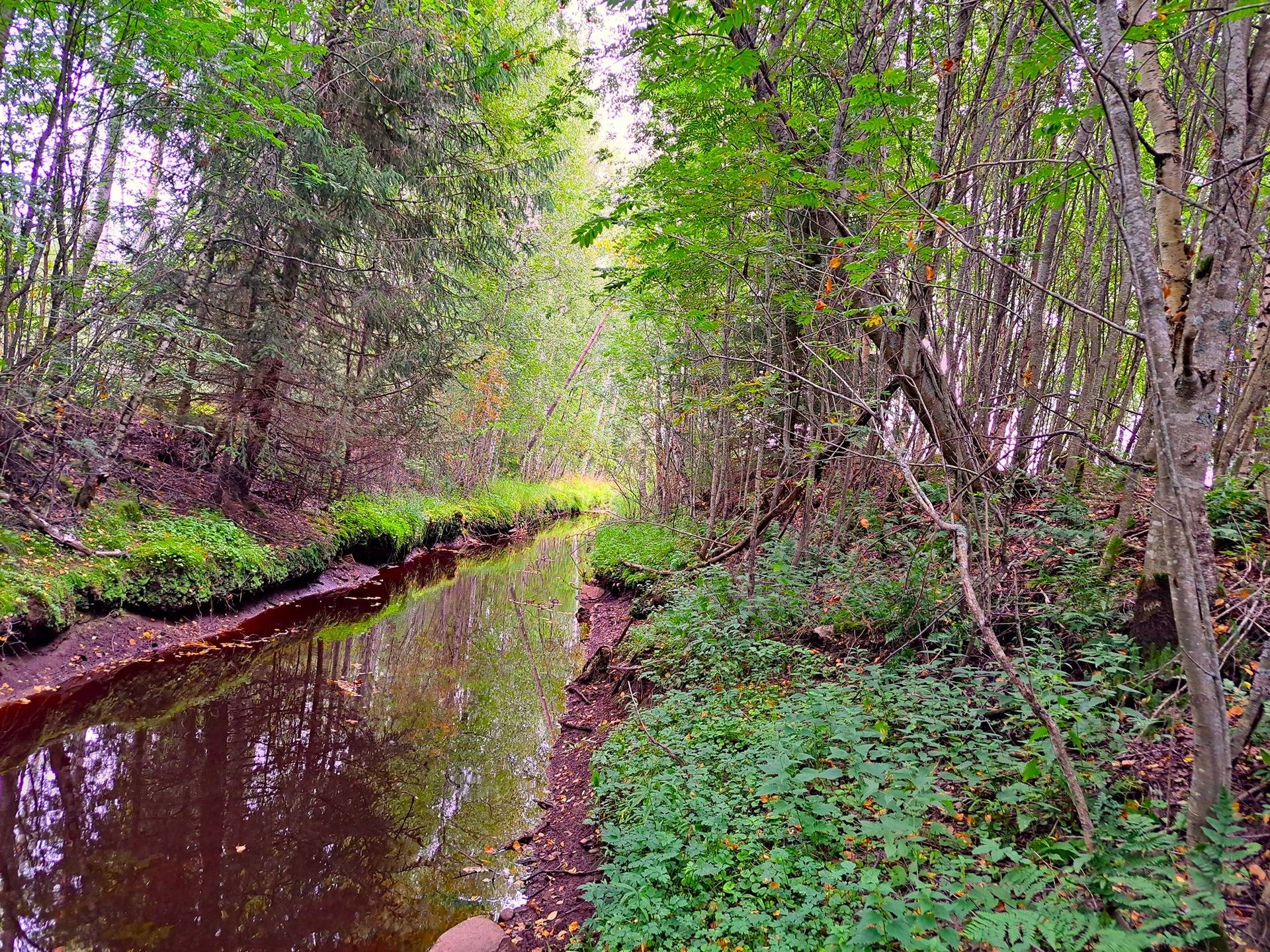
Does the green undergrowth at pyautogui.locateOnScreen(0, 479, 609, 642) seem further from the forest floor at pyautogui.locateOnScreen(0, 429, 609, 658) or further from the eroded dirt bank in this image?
the eroded dirt bank

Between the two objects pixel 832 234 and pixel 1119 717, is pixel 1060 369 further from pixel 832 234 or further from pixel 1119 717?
pixel 1119 717

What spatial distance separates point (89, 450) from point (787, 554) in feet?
24.1

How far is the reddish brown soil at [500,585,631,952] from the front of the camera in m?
3.22

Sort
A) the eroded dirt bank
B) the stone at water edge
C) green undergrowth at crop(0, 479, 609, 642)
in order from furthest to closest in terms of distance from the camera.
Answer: green undergrowth at crop(0, 479, 609, 642) → the eroded dirt bank → the stone at water edge

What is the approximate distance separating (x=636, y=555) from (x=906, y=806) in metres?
8.27

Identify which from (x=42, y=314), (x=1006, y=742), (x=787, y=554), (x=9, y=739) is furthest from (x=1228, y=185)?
(x=42, y=314)

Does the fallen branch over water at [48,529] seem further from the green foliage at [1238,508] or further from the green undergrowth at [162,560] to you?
the green foliage at [1238,508]

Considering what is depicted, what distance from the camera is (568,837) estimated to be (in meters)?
4.00

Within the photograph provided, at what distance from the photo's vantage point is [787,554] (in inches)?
256

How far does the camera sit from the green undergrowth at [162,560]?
18.1 ft

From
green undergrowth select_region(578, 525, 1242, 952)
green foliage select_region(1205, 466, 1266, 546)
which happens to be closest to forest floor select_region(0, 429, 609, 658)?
green undergrowth select_region(578, 525, 1242, 952)

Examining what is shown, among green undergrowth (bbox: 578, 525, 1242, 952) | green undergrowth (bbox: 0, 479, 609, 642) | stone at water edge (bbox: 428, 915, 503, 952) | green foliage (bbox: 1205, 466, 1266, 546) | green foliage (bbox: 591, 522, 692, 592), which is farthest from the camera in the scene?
green foliage (bbox: 591, 522, 692, 592)

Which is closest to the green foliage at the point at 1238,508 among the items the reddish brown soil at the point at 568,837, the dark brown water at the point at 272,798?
the reddish brown soil at the point at 568,837

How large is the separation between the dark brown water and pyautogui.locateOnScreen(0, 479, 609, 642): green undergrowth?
0.79m
